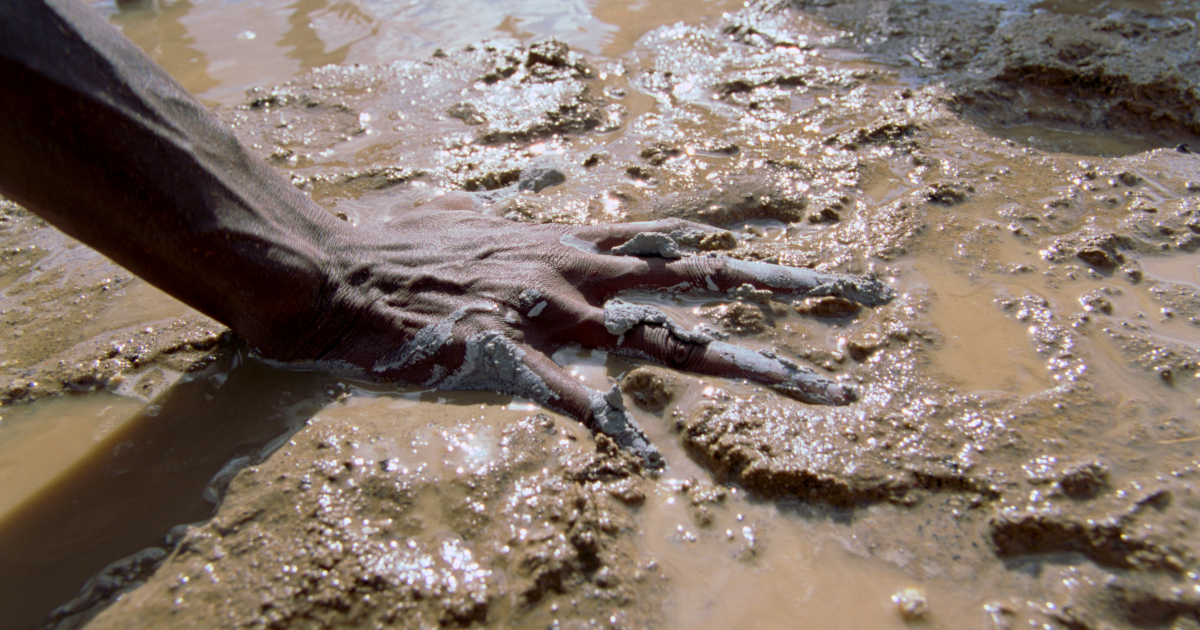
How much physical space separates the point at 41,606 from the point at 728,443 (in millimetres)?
1688

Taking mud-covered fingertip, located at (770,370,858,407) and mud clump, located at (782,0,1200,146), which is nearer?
mud-covered fingertip, located at (770,370,858,407)

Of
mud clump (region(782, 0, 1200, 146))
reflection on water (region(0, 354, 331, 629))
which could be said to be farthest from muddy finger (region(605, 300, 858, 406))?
mud clump (region(782, 0, 1200, 146))

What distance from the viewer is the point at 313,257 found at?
201cm

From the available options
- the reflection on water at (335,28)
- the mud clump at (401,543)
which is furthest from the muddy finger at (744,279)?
the reflection on water at (335,28)

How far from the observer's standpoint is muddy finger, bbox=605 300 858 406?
192 cm

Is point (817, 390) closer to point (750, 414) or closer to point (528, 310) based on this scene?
point (750, 414)

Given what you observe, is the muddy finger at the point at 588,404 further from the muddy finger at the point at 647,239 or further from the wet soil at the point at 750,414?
the muddy finger at the point at 647,239

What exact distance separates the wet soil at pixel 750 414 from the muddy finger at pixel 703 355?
0.18ft

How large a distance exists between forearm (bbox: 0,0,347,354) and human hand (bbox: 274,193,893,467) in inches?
8.2

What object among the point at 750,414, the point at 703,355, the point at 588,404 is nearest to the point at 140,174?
the point at 588,404

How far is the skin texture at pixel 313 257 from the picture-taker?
1478 mm

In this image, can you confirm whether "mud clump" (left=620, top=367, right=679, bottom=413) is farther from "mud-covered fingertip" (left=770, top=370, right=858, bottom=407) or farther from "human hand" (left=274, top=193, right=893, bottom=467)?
"mud-covered fingertip" (left=770, top=370, right=858, bottom=407)

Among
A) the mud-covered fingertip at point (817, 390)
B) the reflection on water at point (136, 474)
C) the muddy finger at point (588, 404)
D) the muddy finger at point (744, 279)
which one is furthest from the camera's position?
the muddy finger at point (744, 279)

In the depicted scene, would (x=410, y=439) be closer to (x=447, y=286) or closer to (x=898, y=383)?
(x=447, y=286)
